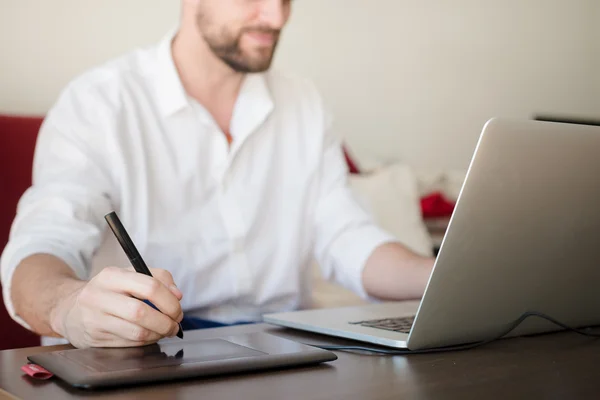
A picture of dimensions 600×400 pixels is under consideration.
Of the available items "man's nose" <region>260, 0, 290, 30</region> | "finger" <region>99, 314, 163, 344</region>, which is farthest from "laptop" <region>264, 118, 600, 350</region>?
"man's nose" <region>260, 0, 290, 30</region>

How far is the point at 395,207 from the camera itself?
6.91 ft

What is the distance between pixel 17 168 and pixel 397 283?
2.55 feet

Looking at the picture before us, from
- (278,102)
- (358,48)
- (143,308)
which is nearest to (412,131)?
(358,48)

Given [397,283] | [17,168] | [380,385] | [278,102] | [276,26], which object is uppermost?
[276,26]

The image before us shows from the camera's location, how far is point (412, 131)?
8.65 ft

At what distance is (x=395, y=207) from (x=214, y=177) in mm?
826

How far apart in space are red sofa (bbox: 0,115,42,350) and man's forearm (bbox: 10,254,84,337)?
18.8 inches

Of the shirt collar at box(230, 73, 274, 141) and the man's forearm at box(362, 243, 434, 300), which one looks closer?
the man's forearm at box(362, 243, 434, 300)

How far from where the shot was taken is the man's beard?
1.45 metres

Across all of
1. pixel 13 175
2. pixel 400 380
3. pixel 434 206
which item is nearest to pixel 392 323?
pixel 400 380

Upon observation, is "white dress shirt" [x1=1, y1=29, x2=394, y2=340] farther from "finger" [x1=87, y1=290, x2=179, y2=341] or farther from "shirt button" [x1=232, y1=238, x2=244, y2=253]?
"finger" [x1=87, y1=290, x2=179, y2=341]

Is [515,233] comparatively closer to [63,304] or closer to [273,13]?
[63,304]

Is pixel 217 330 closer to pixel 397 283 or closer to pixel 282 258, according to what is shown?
pixel 397 283

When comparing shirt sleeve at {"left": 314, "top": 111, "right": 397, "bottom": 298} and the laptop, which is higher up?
the laptop
